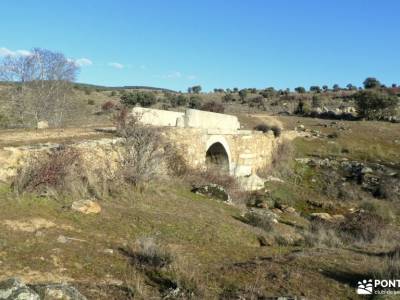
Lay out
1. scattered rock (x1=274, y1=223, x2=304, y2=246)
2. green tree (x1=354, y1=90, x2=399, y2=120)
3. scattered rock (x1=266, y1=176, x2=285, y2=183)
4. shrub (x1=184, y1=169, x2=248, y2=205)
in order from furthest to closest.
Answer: green tree (x1=354, y1=90, x2=399, y2=120), scattered rock (x1=266, y1=176, x2=285, y2=183), shrub (x1=184, y1=169, x2=248, y2=205), scattered rock (x1=274, y1=223, x2=304, y2=246)

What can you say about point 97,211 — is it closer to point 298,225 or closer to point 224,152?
point 298,225

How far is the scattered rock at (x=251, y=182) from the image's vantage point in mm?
21544

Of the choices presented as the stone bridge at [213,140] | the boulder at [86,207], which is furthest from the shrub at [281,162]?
the boulder at [86,207]

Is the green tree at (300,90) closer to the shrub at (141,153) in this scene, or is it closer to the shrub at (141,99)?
the shrub at (141,99)

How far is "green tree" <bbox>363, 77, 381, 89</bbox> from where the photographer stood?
76438mm

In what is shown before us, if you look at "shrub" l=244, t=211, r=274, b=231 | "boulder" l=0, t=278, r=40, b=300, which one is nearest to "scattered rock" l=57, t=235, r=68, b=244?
"boulder" l=0, t=278, r=40, b=300

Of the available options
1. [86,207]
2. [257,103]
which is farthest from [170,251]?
[257,103]

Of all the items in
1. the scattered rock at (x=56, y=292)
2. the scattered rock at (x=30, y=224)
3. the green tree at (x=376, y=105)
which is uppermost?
the green tree at (x=376, y=105)

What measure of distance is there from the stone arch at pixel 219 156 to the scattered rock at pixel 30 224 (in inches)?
537

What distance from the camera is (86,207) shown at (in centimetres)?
901

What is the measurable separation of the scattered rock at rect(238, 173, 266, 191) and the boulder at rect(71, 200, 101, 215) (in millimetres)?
12529

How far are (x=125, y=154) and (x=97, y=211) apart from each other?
14.2 ft

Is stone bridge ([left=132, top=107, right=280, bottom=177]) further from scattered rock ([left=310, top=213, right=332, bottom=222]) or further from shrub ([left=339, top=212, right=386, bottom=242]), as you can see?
shrub ([left=339, top=212, right=386, bottom=242])

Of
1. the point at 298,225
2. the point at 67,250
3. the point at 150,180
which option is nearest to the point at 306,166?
the point at 298,225
